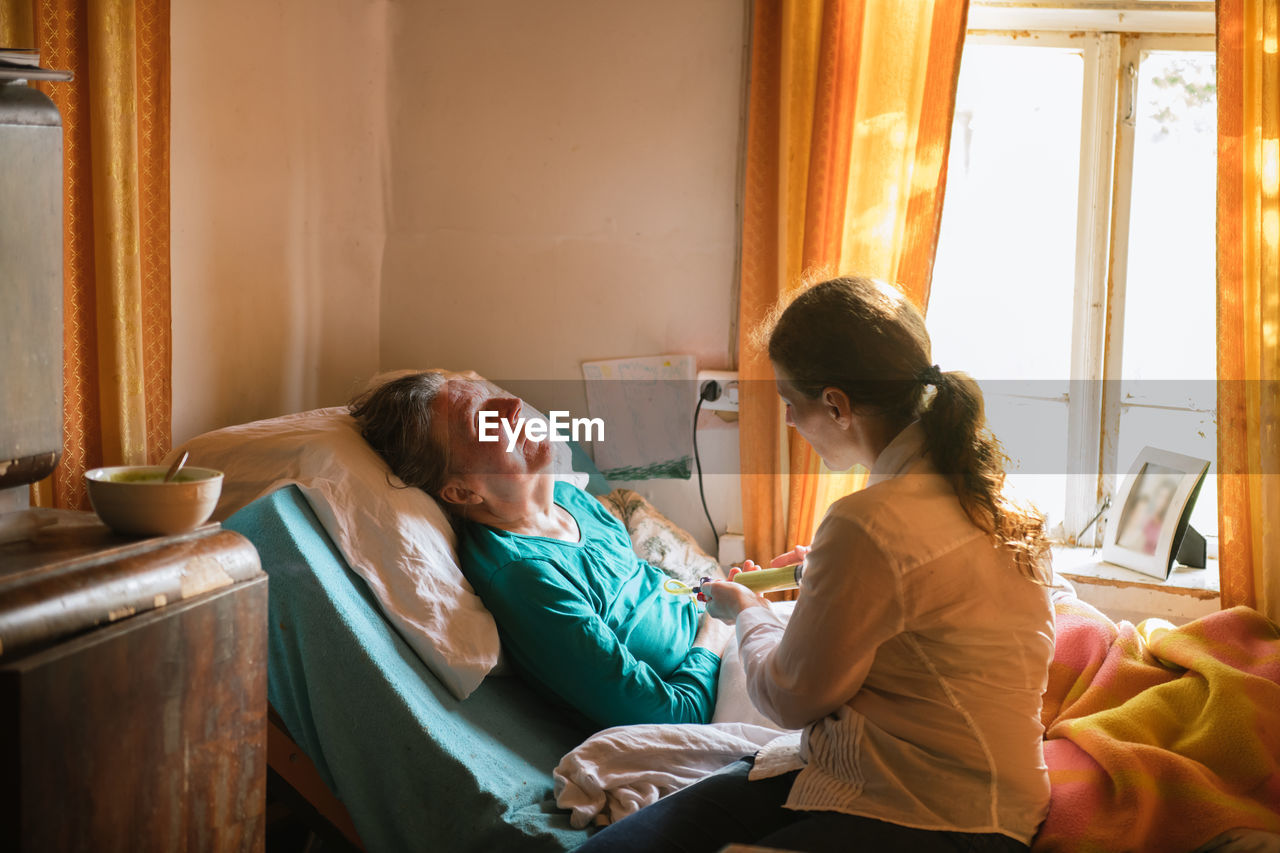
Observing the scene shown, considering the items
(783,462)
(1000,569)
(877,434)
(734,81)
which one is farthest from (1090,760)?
(734,81)

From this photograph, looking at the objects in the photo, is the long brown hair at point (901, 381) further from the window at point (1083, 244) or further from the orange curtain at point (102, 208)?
the window at point (1083, 244)

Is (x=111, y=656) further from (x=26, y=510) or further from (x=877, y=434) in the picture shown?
(x=877, y=434)

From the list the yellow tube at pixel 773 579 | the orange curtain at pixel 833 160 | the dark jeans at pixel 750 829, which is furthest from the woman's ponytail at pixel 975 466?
the orange curtain at pixel 833 160

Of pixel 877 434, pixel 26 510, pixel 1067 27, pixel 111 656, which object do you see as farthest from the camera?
pixel 1067 27

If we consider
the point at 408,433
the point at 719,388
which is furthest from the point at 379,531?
the point at 719,388

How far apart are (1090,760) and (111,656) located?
1.25 meters

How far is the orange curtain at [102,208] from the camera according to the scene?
145cm

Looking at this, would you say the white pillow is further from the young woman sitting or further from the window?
the window

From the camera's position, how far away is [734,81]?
8.05ft

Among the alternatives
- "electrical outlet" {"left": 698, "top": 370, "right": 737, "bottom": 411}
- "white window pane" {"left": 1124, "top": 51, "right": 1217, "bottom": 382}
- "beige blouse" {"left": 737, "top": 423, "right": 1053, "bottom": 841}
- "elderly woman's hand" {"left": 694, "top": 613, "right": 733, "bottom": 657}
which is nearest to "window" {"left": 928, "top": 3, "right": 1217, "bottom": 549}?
"white window pane" {"left": 1124, "top": 51, "right": 1217, "bottom": 382}

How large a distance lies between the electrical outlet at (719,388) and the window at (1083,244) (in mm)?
566

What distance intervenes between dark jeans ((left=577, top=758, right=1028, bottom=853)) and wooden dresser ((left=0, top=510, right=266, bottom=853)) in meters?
0.45

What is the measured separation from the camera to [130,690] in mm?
918

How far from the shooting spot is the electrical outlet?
2496 mm
